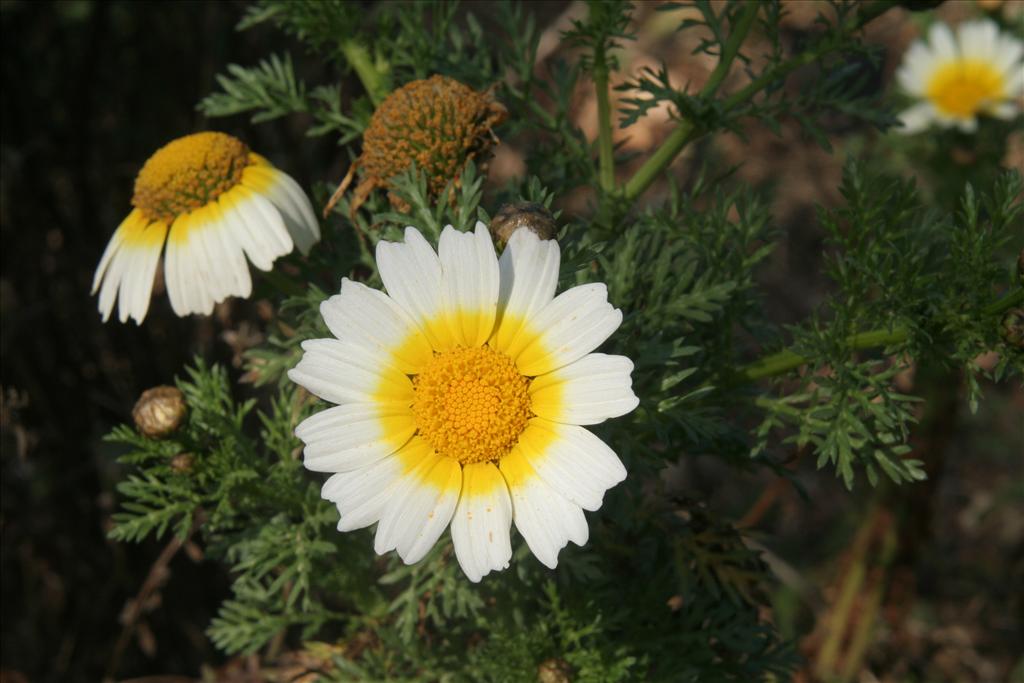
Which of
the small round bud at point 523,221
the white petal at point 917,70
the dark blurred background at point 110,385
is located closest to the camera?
the small round bud at point 523,221

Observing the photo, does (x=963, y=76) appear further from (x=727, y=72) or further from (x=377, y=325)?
(x=377, y=325)

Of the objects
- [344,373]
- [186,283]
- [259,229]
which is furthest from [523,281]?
[186,283]

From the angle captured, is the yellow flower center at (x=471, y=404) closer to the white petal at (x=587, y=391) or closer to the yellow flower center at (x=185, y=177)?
the white petal at (x=587, y=391)

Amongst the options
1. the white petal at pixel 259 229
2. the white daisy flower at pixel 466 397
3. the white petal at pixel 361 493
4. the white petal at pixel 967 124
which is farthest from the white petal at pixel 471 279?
the white petal at pixel 967 124

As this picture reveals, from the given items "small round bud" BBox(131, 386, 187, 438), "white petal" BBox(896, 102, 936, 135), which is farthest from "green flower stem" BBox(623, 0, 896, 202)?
"white petal" BBox(896, 102, 936, 135)

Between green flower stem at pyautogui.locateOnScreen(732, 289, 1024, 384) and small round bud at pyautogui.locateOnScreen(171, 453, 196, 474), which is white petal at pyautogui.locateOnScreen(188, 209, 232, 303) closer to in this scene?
small round bud at pyautogui.locateOnScreen(171, 453, 196, 474)

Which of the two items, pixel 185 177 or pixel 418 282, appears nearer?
pixel 418 282

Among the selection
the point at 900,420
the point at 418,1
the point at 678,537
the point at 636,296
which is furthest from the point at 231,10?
the point at 900,420
